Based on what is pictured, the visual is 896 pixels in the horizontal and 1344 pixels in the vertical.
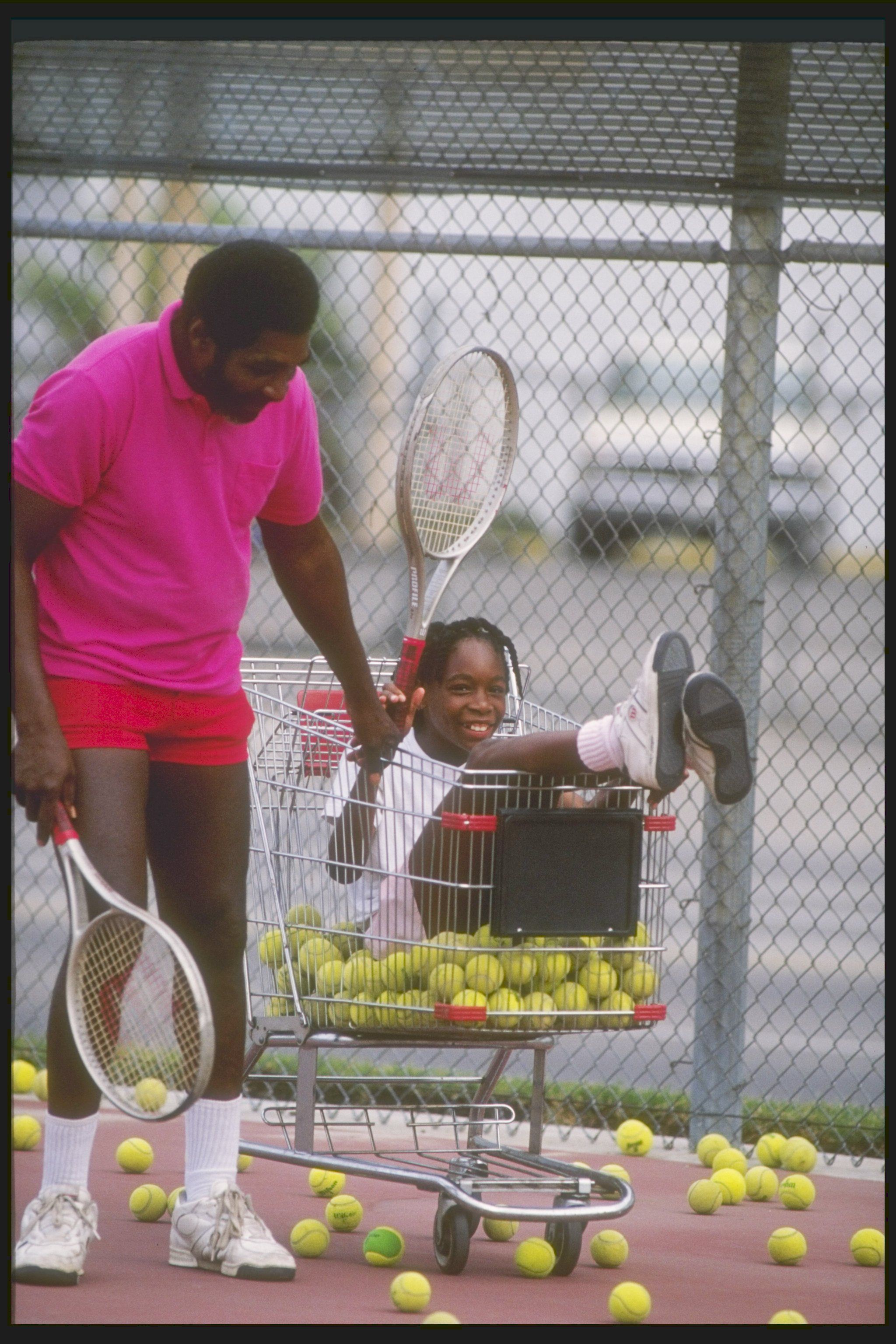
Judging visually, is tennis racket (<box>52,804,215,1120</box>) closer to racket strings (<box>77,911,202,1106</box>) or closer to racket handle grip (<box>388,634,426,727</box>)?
racket strings (<box>77,911,202,1106</box>)

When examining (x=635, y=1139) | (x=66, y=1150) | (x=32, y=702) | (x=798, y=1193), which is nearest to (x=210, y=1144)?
(x=66, y=1150)

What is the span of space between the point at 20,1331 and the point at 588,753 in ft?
4.78

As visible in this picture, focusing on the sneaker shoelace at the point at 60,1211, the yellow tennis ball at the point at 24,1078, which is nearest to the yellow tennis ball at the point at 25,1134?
the yellow tennis ball at the point at 24,1078

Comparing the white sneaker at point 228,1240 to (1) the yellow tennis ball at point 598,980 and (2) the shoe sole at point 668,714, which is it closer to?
(1) the yellow tennis ball at point 598,980

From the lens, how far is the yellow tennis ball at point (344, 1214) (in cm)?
391

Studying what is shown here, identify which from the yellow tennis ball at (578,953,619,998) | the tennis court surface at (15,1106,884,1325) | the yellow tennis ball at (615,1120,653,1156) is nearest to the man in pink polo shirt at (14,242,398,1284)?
the tennis court surface at (15,1106,884,1325)

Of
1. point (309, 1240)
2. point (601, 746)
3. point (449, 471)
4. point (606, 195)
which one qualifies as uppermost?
point (606, 195)

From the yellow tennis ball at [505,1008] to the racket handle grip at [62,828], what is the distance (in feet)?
3.15

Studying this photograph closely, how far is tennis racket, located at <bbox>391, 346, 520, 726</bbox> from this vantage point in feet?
12.3

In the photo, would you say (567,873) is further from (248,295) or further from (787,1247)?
(248,295)

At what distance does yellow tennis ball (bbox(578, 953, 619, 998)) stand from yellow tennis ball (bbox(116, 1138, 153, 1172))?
152cm

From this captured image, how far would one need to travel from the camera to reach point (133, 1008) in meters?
3.01

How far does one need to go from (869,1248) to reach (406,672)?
167cm

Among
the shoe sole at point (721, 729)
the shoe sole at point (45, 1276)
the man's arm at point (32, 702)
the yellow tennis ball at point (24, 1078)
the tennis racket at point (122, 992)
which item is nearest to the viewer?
the tennis racket at point (122, 992)
